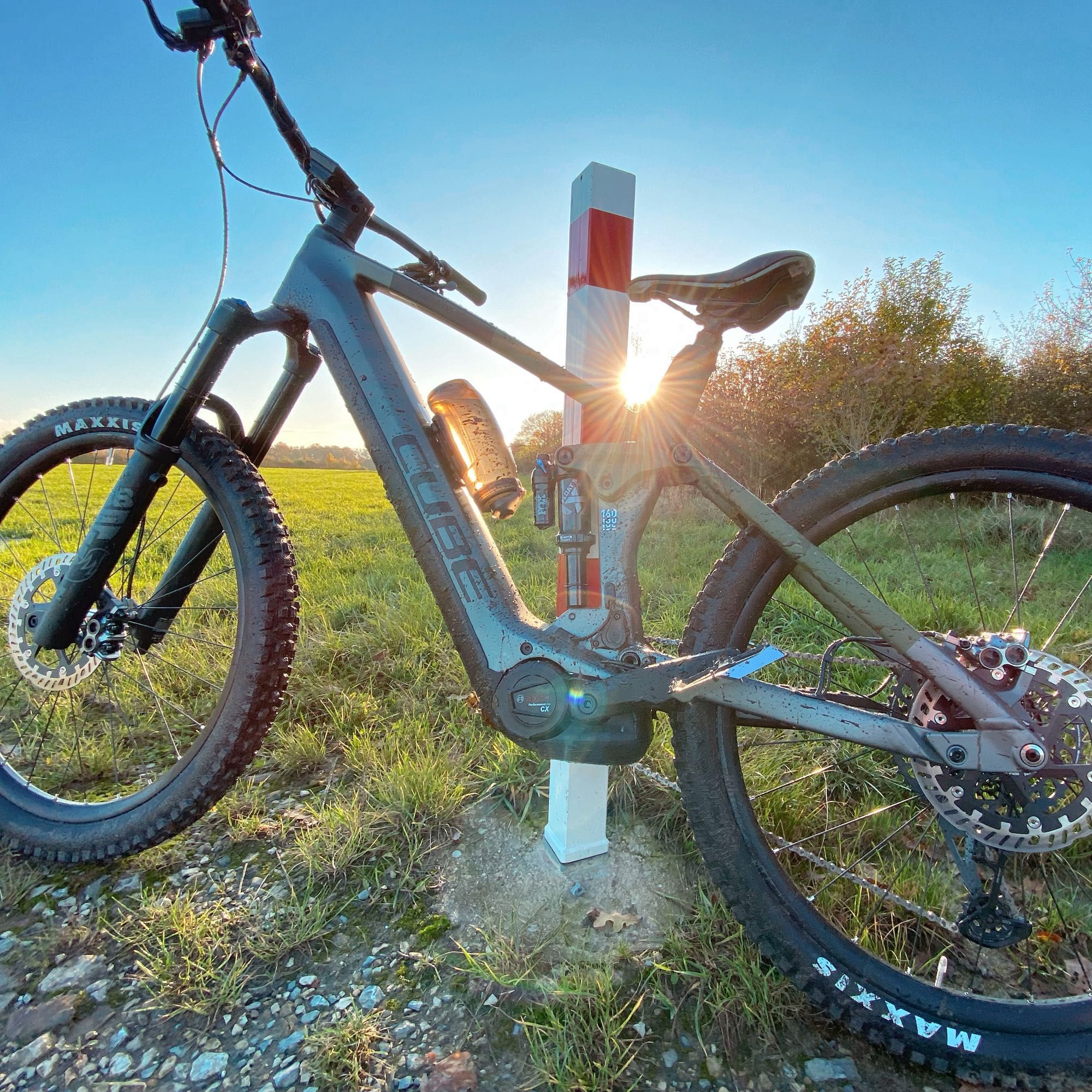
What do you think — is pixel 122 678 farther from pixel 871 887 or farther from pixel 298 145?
pixel 871 887

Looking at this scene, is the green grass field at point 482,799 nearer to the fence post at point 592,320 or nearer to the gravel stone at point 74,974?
the gravel stone at point 74,974

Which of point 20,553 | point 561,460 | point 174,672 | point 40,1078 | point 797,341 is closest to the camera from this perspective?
point 40,1078

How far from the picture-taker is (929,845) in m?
1.68

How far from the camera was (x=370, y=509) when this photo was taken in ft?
34.4

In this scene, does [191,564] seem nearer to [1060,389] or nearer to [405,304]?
[405,304]

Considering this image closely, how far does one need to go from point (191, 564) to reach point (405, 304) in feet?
3.68

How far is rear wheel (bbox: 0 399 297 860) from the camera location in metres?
1.56

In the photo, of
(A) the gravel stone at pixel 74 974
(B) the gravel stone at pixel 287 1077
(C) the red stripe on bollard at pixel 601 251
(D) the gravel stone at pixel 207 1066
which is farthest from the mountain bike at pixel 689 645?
(B) the gravel stone at pixel 287 1077

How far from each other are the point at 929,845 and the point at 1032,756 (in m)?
0.74

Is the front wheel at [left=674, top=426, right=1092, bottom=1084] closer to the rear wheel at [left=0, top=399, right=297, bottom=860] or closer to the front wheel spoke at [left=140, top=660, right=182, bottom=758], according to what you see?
the rear wheel at [left=0, top=399, right=297, bottom=860]

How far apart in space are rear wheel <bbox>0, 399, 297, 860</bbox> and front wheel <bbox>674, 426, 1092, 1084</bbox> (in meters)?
1.17

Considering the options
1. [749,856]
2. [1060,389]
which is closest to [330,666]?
[749,856]

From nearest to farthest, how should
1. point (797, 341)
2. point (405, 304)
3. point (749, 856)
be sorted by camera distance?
point (749, 856) < point (405, 304) < point (797, 341)

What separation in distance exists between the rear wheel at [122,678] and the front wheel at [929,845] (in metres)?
1.17
